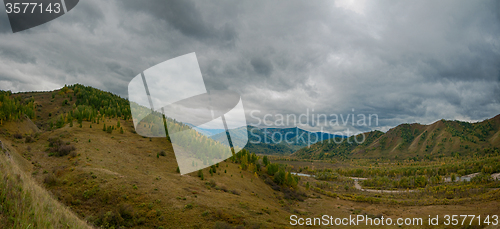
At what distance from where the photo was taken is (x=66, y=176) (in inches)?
711

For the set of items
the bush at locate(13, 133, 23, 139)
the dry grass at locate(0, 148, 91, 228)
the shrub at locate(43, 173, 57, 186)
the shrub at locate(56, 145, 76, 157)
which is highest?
the bush at locate(13, 133, 23, 139)

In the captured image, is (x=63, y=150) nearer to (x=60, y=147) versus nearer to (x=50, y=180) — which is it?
(x=60, y=147)

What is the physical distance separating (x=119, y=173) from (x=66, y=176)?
446 centimetres

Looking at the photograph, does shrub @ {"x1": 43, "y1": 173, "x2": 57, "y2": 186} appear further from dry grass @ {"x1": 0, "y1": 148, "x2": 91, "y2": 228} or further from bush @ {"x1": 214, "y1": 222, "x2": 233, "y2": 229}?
bush @ {"x1": 214, "y1": 222, "x2": 233, "y2": 229}

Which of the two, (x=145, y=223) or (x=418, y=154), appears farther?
(x=418, y=154)

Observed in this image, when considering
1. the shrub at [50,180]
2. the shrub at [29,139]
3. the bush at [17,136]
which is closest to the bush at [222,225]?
the shrub at [50,180]

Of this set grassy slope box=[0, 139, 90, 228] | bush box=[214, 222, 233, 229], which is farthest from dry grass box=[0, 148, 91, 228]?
bush box=[214, 222, 233, 229]

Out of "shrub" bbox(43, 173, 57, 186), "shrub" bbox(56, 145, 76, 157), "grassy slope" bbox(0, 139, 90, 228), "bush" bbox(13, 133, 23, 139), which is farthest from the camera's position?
"bush" bbox(13, 133, 23, 139)

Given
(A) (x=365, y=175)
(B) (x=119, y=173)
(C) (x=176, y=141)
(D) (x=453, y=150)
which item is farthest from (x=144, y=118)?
(D) (x=453, y=150)

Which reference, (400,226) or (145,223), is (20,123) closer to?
(145,223)

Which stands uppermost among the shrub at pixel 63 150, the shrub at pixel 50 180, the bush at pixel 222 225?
the shrub at pixel 63 150

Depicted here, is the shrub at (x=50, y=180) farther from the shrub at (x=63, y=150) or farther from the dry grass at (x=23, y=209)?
the dry grass at (x=23, y=209)

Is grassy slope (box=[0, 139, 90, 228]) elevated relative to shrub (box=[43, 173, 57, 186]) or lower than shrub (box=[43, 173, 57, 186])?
elevated

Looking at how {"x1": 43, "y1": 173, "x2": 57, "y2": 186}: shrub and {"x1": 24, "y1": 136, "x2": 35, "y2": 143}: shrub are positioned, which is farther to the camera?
{"x1": 24, "y1": 136, "x2": 35, "y2": 143}: shrub
